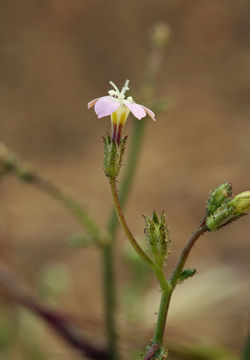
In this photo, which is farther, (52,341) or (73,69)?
(73,69)

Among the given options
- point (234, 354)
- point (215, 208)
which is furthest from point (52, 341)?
point (215, 208)

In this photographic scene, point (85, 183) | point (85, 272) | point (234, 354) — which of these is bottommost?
point (234, 354)

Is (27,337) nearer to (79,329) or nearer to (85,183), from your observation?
(79,329)

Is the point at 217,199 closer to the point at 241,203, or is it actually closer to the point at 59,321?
the point at 241,203

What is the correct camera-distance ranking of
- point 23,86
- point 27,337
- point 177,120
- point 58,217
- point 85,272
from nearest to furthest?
point 27,337
point 85,272
point 58,217
point 177,120
point 23,86

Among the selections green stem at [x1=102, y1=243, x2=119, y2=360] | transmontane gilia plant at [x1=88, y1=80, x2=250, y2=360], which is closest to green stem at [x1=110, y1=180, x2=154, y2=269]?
transmontane gilia plant at [x1=88, y1=80, x2=250, y2=360]

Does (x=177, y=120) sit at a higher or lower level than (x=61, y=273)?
higher

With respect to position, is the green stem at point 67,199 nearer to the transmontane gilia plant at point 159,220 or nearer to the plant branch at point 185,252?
the transmontane gilia plant at point 159,220
